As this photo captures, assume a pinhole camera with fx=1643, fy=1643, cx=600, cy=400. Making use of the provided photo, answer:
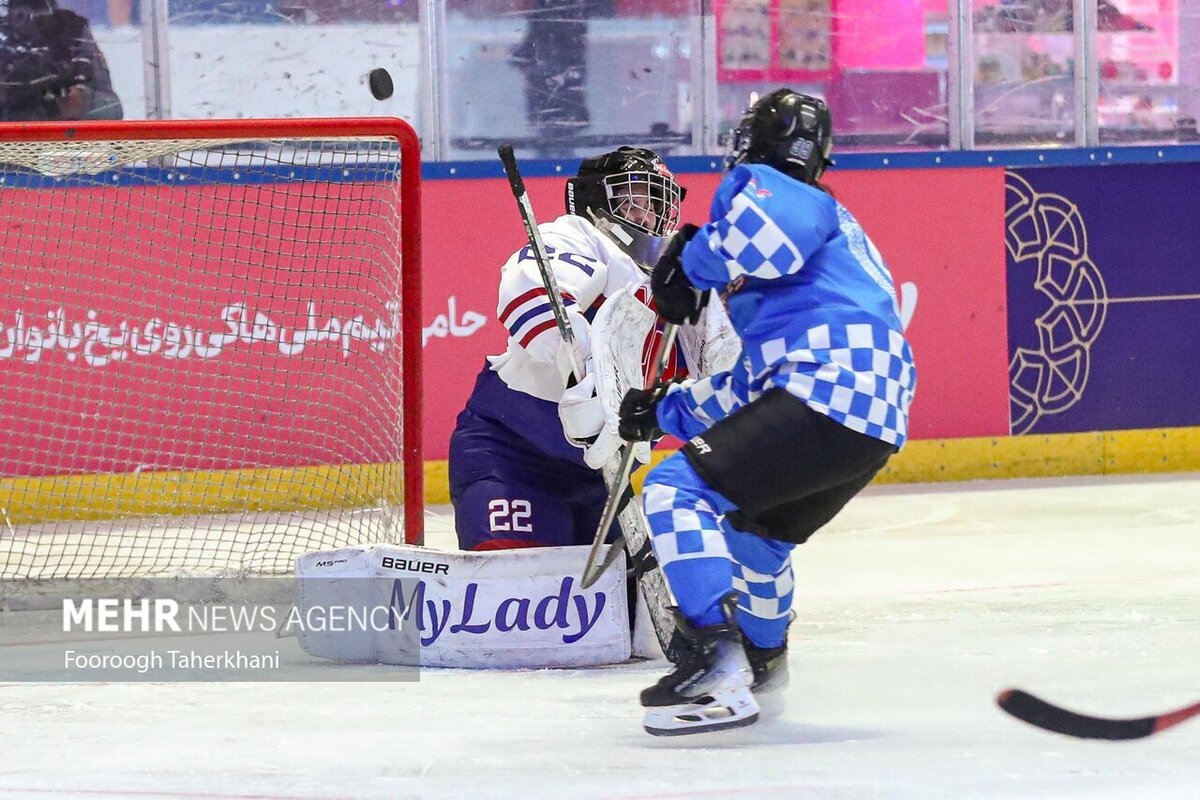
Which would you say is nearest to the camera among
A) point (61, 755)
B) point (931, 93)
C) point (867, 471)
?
point (61, 755)

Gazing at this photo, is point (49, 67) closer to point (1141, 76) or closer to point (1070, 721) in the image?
point (1141, 76)

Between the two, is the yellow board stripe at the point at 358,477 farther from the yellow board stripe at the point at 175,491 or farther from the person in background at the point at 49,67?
the person in background at the point at 49,67

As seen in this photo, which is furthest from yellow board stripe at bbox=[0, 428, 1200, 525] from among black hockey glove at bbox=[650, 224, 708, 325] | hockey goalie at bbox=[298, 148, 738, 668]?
black hockey glove at bbox=[650, 224, 708, 325]

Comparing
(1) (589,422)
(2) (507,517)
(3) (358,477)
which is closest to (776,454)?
(1) (589,422)

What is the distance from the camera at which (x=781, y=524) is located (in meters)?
2.67

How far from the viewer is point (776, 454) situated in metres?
2.51

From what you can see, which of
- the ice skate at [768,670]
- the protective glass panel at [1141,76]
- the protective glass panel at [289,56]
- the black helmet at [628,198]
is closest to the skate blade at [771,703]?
the ice skate at [768,670]

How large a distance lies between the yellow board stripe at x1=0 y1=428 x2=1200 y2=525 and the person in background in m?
1.37

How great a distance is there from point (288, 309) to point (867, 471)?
2666 millimetres

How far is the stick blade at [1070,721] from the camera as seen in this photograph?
2355 millimetres

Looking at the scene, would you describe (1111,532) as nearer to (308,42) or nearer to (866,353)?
(866,353)

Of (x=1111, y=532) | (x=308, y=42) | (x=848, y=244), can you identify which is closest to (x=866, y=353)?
(x=848, y=244)

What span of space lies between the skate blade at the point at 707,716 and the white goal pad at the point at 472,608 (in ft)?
2.12

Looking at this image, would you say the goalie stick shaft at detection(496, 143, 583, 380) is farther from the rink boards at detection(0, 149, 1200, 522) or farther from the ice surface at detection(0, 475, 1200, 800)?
the rink boards at detection(0, 149, 1200, 522)
